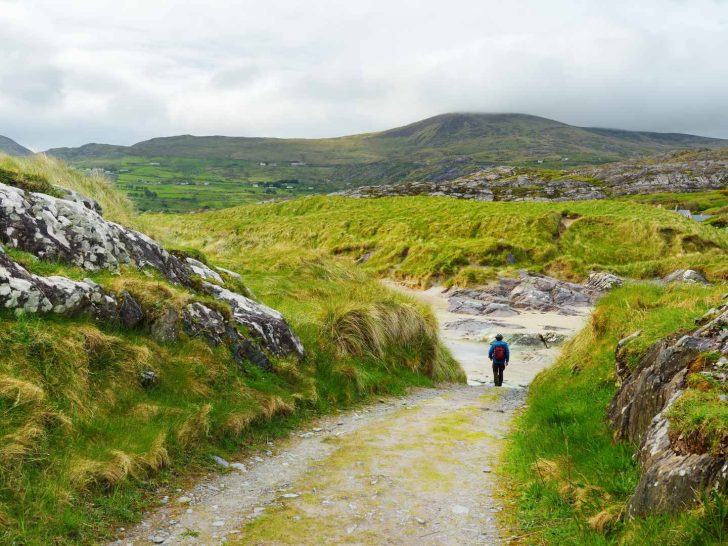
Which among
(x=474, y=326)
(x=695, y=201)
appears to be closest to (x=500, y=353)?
(x=474, y=326)

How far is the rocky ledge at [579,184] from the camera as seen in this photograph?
10331 cm

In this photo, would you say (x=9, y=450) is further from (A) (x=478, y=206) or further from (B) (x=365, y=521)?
(A) (x=478, y=206)

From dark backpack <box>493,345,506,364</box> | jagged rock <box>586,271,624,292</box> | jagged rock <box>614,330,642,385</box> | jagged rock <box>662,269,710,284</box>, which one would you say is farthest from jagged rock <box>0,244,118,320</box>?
jagged rock <box>662,269,710,284</box>

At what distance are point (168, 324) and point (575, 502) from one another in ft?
25.8

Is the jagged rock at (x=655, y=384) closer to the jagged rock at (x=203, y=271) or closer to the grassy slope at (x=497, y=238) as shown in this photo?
the jagged rock at (x=203, y=271)

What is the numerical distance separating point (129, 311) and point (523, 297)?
34.3 meters

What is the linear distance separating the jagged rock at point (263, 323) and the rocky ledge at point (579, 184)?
83.1 metres

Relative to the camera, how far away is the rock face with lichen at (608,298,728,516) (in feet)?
15.9

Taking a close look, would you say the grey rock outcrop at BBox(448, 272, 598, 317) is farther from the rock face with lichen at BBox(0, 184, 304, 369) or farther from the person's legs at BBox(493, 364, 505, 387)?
the rock face with lichen at BBox(0, 184, 304, 369)

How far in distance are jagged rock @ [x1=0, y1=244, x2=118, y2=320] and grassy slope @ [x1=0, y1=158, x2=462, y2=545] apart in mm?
226

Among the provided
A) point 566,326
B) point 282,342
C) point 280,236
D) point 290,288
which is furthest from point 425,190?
point 282,342

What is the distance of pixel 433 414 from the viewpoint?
1277cm

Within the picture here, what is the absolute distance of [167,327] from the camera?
10398mm

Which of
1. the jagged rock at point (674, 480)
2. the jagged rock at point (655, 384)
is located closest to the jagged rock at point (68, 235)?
the jagged rock at point (655, 384)
